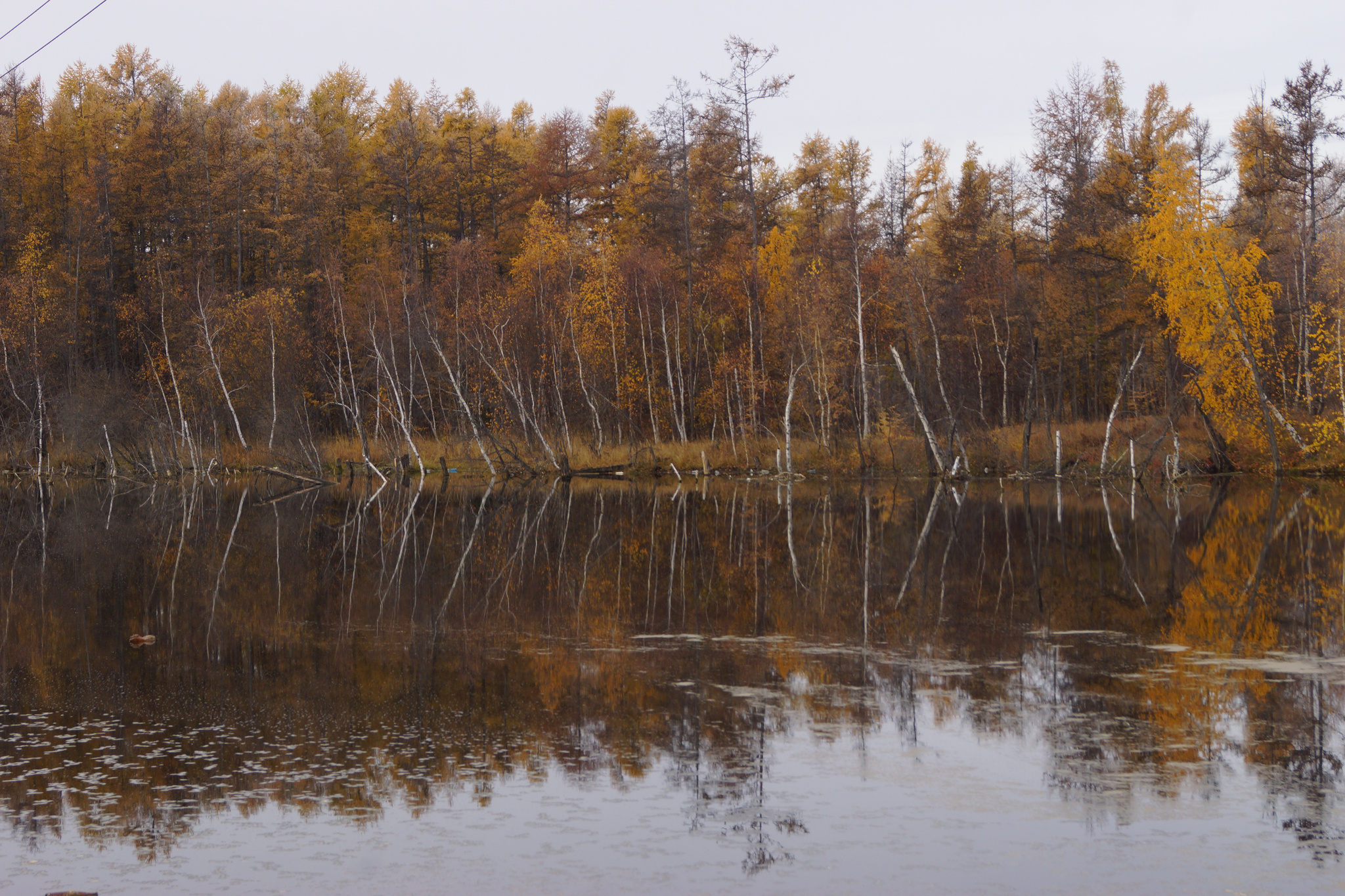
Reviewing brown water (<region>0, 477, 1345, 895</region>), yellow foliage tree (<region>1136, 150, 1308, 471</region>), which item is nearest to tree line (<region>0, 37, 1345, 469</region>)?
yellow foliage tree (<region>1136, 150, 1308, 471</region>)

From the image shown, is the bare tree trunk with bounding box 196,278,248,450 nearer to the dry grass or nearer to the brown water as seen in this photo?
the dry grass

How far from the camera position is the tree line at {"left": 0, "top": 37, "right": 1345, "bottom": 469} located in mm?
40531

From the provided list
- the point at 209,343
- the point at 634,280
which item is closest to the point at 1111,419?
the point at 634,280

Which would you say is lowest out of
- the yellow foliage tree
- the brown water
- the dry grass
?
the brown water

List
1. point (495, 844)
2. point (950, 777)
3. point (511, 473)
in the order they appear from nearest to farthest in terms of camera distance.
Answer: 1. point (495, 844)
2. point (950, 777)
3. point (511, 473)

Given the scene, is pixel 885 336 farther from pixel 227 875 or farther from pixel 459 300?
pixel 227 875

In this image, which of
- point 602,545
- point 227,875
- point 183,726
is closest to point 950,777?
point 227,875

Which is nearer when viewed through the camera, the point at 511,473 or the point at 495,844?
the point at 495,844

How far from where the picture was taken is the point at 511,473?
44719 millimetres

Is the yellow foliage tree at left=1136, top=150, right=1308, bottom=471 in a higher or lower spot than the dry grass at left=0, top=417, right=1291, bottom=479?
higher

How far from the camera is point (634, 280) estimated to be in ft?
153

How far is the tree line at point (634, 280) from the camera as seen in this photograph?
4053 centimetres

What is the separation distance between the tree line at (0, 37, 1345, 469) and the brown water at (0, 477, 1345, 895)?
76.7ft

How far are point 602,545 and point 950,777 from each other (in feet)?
43.8
